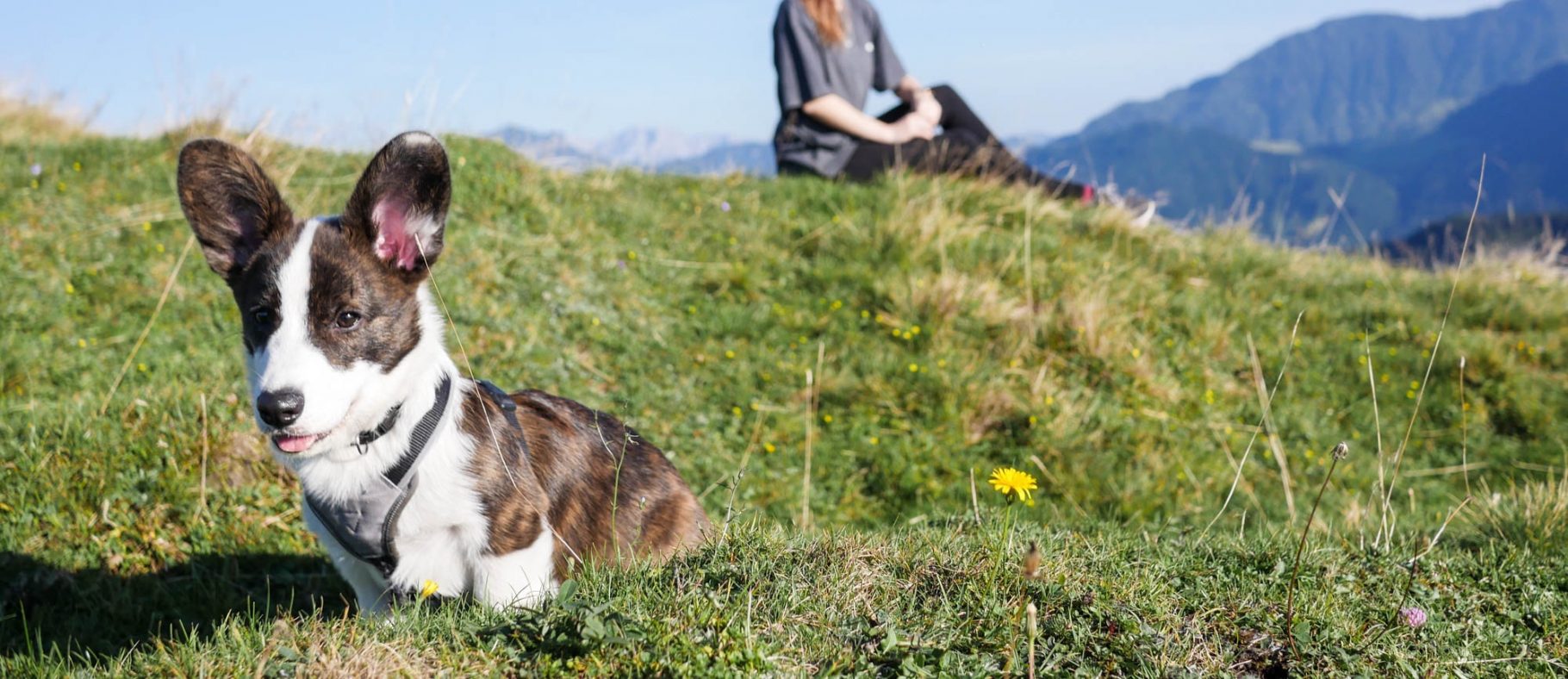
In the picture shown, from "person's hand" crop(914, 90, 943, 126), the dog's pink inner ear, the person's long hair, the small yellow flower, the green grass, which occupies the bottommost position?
the green grass

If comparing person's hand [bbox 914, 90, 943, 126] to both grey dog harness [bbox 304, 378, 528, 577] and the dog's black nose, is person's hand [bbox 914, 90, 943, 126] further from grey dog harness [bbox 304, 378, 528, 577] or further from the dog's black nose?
the dog's black nose

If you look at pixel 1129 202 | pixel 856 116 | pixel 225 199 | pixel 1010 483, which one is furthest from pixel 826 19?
pixel 1010 483

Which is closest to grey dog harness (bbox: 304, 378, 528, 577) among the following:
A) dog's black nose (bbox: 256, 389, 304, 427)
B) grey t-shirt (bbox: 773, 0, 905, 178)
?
dog's black nose (bbox: 256, 389, 304, 427)

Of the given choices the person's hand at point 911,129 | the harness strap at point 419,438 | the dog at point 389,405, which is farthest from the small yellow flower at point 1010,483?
the person's hand at point 911,129

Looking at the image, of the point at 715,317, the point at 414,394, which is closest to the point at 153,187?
the point at 715,317

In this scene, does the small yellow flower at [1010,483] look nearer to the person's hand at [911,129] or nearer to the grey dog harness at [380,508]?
the grey dog harness at [380,508]

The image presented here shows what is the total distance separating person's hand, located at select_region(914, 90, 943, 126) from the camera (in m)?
10.5

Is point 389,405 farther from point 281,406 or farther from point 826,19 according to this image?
point 826,19

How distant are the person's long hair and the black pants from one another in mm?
1129

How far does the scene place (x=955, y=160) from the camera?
404 inches

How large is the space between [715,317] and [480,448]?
4243 millimetres

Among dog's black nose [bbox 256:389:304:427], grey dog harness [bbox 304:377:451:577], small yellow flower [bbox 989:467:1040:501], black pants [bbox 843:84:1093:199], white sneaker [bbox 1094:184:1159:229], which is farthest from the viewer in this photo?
black pants [bbox 843:84:1093:199]

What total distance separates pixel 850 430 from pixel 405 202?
12.3 feet

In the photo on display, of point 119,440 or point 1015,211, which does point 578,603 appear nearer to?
point 119,440
